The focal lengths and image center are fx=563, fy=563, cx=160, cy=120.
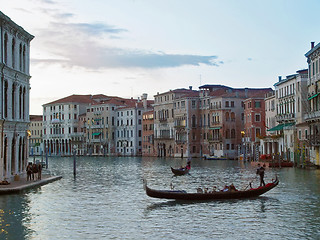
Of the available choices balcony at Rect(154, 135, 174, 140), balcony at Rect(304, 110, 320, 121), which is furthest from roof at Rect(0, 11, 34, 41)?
balcony at Rect(154, 135, 174, 140)

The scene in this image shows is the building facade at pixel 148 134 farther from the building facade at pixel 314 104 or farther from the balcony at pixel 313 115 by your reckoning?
the balcony at pixel 313 115

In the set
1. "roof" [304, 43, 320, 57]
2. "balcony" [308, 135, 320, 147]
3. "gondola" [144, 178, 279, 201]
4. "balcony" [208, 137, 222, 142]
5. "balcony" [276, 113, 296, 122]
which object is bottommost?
"gondola" [144, 178, 279, 201]

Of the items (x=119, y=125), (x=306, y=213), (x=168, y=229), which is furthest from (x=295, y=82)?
(x=119, y=125)

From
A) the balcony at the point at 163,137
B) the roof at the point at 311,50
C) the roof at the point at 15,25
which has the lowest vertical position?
the balcony at the point at 163,137

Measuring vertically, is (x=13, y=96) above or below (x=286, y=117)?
below

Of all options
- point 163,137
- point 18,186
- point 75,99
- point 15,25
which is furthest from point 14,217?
point 75,99

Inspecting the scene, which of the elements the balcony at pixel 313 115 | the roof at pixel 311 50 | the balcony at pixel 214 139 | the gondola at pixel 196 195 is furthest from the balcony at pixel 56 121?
the gondola at pixel 196 195

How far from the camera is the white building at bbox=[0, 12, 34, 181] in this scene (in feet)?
Answer: 86.6

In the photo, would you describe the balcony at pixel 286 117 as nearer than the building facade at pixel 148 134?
Yes

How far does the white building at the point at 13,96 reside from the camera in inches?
1039

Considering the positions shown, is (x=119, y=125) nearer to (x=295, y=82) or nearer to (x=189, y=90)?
(x=189, y=90)

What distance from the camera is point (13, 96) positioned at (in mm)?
28578

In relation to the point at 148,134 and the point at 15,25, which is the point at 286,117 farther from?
the point at 148,134

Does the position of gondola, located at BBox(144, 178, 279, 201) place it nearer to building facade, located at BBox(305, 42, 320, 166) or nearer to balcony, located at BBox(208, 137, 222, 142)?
building facade, located at BBox(305, 42, 320, 166)
